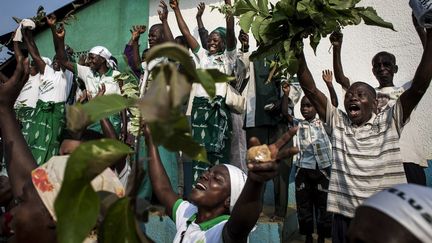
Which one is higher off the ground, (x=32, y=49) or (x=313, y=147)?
(x=32, y=49)

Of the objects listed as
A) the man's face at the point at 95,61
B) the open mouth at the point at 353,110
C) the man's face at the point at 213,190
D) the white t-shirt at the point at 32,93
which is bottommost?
the man's face at the point at 213,190

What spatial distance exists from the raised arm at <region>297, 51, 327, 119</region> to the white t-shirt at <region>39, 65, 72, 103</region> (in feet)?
11.4

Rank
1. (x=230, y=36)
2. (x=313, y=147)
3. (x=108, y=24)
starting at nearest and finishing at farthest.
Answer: (x=230, y=36) → (x=313, y=147) → (x=108, y=24)

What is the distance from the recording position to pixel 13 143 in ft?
7.25

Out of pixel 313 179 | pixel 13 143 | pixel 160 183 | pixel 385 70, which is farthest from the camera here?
pixel 313 179

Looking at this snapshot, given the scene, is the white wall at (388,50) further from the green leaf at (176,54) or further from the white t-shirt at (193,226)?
the green leaf at (176,54)

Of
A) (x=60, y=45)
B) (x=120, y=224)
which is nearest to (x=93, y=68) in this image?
(x=60, y=45)

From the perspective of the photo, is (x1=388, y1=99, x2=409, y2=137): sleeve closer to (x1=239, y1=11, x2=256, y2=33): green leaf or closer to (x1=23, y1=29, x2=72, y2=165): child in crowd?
(x1=239, y1=11, x2=256, y2=33): green leaf

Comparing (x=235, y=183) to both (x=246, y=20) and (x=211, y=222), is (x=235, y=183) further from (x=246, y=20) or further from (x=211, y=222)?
(x=246, y=20)

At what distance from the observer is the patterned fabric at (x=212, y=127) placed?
470 centimetres

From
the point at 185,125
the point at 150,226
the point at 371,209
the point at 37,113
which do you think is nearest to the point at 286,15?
the point at 371,209

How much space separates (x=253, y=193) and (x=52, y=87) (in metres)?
4.40

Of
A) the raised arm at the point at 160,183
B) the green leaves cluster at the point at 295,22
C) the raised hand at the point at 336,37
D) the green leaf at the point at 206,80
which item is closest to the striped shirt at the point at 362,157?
the raised hand at the point at 336,37

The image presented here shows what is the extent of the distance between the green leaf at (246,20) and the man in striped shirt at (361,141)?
433mm
